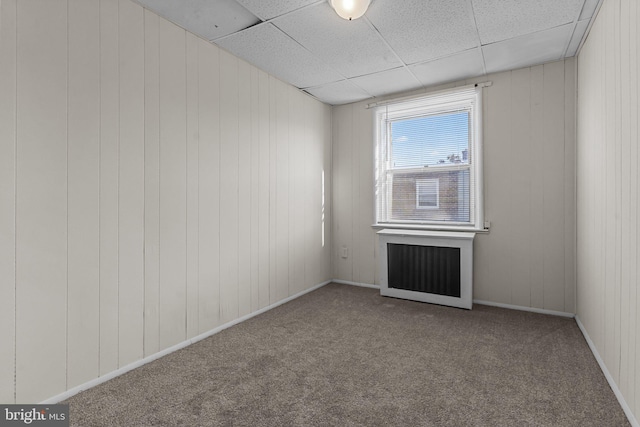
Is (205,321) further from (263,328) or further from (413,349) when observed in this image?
(413,349)

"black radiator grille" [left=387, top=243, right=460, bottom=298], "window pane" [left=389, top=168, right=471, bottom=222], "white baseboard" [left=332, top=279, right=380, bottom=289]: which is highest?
"window pane" [left=389, top=168, right=471, bottom=222]

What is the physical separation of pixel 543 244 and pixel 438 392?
2131 mm

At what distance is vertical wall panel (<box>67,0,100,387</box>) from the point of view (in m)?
1.82

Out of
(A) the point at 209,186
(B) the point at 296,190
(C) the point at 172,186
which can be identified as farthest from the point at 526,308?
(C) the point at 172,186

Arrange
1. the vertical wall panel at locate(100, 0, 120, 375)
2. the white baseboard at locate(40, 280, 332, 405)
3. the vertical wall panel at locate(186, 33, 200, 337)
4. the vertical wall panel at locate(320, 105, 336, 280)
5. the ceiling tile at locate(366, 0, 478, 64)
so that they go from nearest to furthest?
the white baseboard at locate(40, 280, 332, 405) → the vertical wall panel at locate(100, 0, 120, 375) → the ceiling tile at locate(366, 0, 478, 64) → the vertical wall panel at locate(186, 33, 200, 337) → the vertical wall panel at locate(320, 105, 336, 280)

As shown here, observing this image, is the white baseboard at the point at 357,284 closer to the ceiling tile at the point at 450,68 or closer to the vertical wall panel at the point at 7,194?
the ceiling tile at the point at 450,68

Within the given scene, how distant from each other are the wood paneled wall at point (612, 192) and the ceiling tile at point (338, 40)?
1510 mm

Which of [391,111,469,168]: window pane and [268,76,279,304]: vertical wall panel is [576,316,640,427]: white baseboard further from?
[268,76,279,304]: vertical wall panel

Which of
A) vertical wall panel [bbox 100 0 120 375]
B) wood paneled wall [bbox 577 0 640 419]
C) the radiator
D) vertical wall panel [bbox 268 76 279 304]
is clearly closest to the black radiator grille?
the radiator

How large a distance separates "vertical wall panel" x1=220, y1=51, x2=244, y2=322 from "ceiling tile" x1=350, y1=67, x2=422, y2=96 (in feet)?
4.50

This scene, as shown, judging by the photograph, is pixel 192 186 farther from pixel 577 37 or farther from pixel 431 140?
pixel 577 37

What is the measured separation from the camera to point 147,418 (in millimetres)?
1626

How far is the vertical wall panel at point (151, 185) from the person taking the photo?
2.21 metres

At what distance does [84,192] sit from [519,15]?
3.14 m
